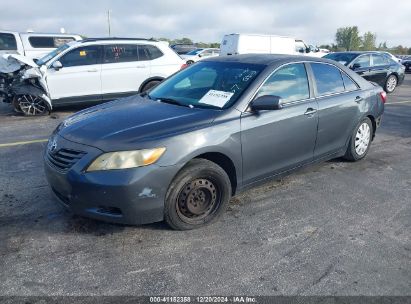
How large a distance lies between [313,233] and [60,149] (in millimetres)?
2421

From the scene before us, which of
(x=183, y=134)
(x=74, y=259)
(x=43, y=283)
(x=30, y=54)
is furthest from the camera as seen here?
(x=30, y=54)

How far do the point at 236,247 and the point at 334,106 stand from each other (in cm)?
234

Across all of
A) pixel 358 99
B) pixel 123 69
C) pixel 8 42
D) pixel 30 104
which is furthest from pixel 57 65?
pixel 358 99

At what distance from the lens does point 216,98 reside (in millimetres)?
3684

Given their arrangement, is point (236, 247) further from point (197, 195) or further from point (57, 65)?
point (57, 65)

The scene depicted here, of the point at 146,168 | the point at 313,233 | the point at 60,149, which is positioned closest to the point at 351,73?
the point at 313,233

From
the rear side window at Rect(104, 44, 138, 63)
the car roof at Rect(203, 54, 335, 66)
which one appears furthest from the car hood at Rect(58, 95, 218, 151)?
the rear side window at Rect(104, 44, 138, 63)

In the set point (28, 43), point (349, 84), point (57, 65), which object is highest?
point (28, 43)

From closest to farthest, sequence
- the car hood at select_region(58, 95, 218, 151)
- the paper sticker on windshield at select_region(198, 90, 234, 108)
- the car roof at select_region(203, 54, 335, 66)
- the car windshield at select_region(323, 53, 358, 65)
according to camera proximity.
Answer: the car hood at select_region(58, 95, 218, 151) → the paper sticker on windshield at select_region(198, 90, 234, 108) → the car roof at select_region(203, 54, 335, 66) → the car windshield at select_region(323, 53, 358, 65)

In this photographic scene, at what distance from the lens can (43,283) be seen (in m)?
2.62

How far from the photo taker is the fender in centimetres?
835

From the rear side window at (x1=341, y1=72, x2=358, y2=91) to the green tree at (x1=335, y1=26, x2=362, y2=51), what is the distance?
85971 millimetres

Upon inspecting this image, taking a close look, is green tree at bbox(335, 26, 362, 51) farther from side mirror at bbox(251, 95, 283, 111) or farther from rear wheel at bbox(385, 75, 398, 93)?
side mirror at bbox(251, 95, 283, 111)

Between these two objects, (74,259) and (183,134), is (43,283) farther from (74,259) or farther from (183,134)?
(183,134)
